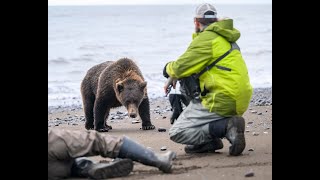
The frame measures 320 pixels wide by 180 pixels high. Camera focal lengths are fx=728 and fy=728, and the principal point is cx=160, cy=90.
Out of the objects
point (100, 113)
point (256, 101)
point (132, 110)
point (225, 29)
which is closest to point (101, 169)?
point (225, 29)

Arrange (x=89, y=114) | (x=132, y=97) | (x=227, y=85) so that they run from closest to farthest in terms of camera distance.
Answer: (x=227, y=85), (x=132, y=97), (x=89, y=114)

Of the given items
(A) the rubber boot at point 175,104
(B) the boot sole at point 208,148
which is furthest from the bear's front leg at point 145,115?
(B) the boot sole at point 208,148

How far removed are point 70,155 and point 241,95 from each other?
2.27 m

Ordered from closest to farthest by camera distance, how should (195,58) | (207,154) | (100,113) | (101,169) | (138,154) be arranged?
(101,169) → (138,154) → (195,58) → (207,154) → (100,113)

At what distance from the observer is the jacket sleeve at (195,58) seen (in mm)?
8070

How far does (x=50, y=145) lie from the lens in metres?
6.75

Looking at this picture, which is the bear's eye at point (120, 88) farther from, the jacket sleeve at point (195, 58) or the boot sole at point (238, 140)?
the boot sole at point (238, 140)

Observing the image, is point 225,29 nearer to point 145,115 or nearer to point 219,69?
point 219,69

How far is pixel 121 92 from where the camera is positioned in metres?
12.0

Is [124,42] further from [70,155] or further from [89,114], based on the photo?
[70,155]

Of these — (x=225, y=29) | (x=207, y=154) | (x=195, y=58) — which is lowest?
(x=207, y=154)

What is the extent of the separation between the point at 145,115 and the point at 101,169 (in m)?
5.33

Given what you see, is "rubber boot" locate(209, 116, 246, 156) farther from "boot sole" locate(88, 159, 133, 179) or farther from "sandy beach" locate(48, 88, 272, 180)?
"boot sole" locate(88, 159, 133, 179)
